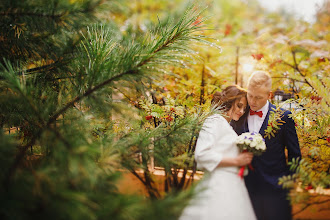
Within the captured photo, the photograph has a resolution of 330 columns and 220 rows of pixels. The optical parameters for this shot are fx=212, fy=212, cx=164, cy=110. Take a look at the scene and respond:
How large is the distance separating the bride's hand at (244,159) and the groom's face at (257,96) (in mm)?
532

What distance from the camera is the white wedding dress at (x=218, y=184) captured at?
1356mm

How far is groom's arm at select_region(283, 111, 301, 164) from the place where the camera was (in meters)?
1.69

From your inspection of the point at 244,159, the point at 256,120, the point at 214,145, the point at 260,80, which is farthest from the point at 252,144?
the point at 260,80

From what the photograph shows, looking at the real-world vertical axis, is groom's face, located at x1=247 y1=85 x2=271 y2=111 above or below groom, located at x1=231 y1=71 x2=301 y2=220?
above

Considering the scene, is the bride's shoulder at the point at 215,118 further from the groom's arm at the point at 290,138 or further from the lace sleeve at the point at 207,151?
the groom's arm at the point at 290,138

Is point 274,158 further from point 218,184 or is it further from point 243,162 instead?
point 218,184

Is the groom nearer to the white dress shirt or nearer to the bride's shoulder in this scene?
the white dress shirt

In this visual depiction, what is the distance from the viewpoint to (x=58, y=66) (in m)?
1.38

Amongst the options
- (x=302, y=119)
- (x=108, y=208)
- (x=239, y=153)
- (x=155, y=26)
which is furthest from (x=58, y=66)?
(x=302, y=119)

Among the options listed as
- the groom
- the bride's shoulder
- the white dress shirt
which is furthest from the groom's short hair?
the bride's shoulder

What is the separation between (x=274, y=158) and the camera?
1.71 metres

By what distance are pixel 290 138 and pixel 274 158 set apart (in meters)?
0.21

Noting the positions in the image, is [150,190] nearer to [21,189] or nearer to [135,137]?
[135,137]

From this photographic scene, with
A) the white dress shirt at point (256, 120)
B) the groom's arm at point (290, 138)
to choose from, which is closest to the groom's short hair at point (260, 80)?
the white dress shirt at point (256, 120)
